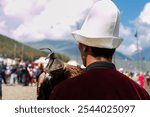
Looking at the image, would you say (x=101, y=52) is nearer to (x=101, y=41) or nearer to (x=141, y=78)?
(x=101, y=41)

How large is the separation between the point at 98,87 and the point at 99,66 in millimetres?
153

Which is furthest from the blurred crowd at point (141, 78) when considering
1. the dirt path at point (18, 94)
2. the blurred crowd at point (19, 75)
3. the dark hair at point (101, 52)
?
the blurred crowd at point (19, 75)

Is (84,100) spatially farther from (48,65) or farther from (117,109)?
(48,65)

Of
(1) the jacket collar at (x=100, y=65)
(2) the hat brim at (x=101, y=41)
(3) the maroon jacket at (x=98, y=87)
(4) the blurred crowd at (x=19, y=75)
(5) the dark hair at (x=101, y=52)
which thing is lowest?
(3) the maroon jacket at (x=98, y=87)

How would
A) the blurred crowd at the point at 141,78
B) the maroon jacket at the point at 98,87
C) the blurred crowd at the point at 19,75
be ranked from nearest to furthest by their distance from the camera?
the maroon jacket at the point at 98,87, the blurred crowd at the point at 141,78, the blurred crowd at the point at 19,75

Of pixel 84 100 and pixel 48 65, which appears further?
pixel 48 65

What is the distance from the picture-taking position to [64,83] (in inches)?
135

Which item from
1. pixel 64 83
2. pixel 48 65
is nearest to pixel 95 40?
pixel 64 83

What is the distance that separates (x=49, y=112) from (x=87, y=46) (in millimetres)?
460

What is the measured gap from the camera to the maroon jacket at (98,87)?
11.1 ft

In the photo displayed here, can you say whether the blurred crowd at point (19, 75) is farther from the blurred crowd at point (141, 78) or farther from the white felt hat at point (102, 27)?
the white felt hat at point (102, 27)

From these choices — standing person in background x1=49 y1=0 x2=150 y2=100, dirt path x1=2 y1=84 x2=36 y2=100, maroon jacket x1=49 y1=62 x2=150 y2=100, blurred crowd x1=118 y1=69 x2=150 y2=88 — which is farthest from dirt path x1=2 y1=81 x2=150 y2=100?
maroon jacket x1=49 y1=62 x2=150 y2=100

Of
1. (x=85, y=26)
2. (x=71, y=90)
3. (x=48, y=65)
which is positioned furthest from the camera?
(x=48, y=65)

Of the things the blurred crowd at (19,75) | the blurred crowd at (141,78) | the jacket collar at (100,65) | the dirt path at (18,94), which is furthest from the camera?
the blurred crowd at (19,75)
